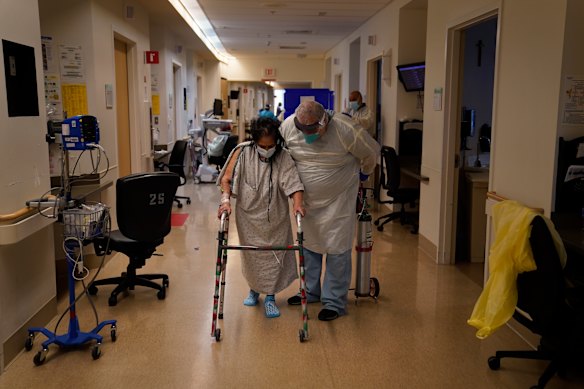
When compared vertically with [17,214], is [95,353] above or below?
below

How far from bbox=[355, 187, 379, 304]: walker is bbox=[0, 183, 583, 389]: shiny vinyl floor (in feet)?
0.37

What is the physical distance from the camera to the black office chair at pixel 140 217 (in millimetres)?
3701

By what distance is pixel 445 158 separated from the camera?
4.91 metres

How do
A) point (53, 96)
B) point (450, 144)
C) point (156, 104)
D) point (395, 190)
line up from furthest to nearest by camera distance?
point (156, 104) → point (395, 190) → point (450, 144) → point (53, 96)

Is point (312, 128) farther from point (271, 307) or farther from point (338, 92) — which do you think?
point (338, 92)

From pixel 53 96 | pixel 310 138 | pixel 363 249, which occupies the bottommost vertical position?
pixel 363 249

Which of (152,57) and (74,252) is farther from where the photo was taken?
(152,57)

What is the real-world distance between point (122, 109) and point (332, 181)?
3.51 m

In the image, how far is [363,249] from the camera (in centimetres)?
392

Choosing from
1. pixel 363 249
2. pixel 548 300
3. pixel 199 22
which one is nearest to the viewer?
pixel 548 300

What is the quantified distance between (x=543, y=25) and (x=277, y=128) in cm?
170

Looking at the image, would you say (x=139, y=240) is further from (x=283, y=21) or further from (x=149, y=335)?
(x=283, y=21)

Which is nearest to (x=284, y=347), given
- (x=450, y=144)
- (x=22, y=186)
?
(x=22, y=186)

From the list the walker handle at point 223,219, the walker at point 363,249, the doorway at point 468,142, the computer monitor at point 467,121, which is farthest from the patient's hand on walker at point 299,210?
the computer monitor at point 467,121
